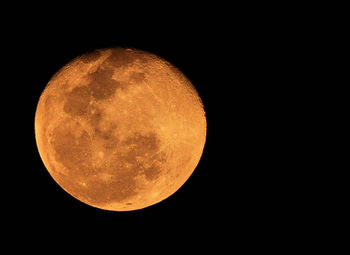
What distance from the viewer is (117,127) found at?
9.95ft

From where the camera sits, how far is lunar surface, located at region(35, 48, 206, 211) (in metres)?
3.05

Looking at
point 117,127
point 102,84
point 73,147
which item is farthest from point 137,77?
point 73,147

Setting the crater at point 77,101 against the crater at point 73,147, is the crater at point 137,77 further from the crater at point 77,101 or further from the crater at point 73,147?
the crater at point 73,147

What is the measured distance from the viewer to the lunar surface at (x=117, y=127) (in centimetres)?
305

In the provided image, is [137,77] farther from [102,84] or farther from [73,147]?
[73,147]

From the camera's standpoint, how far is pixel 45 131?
333cm

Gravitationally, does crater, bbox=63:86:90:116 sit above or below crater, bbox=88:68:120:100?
below

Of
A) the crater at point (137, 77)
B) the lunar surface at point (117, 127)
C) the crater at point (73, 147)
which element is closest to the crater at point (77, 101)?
the lunar surface at point (117, 127)

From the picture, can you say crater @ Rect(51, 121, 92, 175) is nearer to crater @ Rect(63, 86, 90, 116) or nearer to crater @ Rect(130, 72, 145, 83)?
crater @ Rect(63, 86, 90, 116)

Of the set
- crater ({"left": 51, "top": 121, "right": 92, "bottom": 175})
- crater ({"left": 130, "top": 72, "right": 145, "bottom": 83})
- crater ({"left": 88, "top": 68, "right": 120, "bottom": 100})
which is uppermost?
crater ({"left": 130, "top": 72, "right": 145, "bottom": 83})

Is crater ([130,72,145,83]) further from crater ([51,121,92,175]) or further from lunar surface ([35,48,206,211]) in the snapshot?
crater ([51,121,92,175])

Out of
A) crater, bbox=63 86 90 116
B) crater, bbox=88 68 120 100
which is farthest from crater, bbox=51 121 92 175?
crater, bbox=88 68 120 100

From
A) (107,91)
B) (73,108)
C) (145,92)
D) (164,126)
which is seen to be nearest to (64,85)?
(73,108)

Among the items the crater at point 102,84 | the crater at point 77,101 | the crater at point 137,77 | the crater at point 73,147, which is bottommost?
the crater at point 73,147
